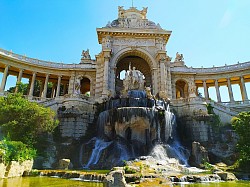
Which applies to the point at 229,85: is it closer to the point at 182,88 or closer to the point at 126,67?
the point at 182,88

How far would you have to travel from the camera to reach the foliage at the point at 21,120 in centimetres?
1761

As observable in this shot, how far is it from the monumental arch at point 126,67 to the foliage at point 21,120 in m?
14.1

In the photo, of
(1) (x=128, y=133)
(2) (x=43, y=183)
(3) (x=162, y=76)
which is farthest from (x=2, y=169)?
(3) (x=162, y=76)

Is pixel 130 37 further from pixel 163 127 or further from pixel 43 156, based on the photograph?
pixel 43 156

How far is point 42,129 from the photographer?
19.8 meters

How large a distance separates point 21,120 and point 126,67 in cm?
2838

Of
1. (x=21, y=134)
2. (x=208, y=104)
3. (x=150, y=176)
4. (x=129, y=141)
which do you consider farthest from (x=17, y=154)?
(x=208, y=104)

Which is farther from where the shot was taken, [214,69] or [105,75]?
[214,69]

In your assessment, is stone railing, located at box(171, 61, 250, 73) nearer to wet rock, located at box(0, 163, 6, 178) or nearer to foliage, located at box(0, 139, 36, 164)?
foliage, located at box(0, 139, 36, 164)

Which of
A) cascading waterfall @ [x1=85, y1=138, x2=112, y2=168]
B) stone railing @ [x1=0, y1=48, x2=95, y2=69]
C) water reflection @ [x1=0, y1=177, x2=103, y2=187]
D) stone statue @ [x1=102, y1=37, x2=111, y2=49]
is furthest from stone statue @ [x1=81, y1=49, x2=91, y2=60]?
water reflection @ [x1=0, y1=177, x2=103, y2=187]

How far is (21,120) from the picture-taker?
18266 mm

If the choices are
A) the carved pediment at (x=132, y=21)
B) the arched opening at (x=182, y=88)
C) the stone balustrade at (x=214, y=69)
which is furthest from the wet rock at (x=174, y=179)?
the carved pediment at (x=132, y=21)

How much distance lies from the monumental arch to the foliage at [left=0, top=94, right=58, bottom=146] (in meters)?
14.1

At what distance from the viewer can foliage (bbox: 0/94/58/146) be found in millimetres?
17609
